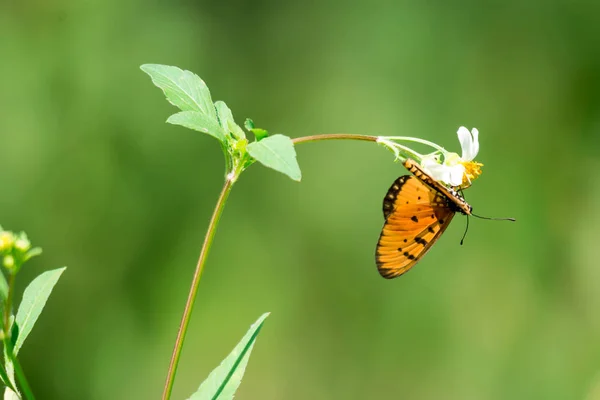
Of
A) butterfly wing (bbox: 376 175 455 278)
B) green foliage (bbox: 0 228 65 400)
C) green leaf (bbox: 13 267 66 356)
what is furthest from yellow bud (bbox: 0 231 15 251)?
butterfly wing (bbox: 376 175 455 278)

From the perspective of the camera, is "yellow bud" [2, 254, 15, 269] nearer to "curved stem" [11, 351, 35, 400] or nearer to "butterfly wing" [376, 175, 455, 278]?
"curved stem" [11, 351, 35, 400]

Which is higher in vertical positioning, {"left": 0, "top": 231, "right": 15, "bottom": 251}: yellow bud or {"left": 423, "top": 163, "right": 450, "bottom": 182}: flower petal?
{"left": 423, "top": 163, "right": 450, "bottom": 182}: flower petal

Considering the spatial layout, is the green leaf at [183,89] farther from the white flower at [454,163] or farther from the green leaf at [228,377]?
the white flower at [454,163]

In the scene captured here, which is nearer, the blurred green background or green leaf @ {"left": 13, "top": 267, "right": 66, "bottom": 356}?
green leaf @ {"left": 13, "top": 267, "right": 66, "bottom": 356}

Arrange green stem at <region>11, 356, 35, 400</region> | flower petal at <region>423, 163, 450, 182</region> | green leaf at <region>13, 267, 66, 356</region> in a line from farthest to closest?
flower petal at <region>423, 163, 450, 182</region> < green leaf at <region>13, 267, 66, 356</region> < green stem at <region>11, 356, 35, 400</region>

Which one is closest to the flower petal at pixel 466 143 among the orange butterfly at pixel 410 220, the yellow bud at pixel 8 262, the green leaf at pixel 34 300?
the orange butterfly at pixel 410 220

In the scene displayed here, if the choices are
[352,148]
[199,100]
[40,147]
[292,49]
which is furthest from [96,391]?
[199,100]

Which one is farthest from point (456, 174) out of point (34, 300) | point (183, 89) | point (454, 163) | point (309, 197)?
point (309, 197)
